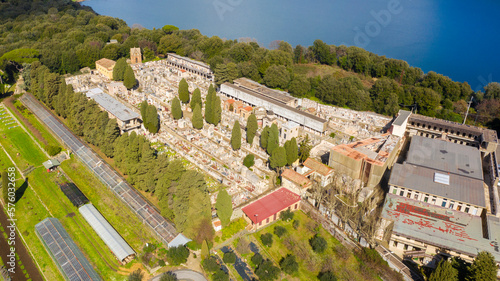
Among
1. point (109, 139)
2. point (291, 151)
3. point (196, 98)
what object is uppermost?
point (196, 98)

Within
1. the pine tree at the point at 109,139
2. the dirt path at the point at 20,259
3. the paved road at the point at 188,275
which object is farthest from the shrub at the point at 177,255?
the pine tree at the point at 109,139

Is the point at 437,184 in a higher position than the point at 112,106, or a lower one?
lower

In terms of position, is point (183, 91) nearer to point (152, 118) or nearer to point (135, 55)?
point (152, 118)

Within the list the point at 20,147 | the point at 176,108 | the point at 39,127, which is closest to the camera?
the point at 20,147

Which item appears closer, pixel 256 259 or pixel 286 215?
pixel 256 259

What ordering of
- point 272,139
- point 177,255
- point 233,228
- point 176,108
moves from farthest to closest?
point 176,108 < point 272,139 < point 233,228 < point 177,255

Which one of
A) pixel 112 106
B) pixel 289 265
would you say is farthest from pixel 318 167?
pixel 112 106

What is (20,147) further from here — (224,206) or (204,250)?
(204,250)
